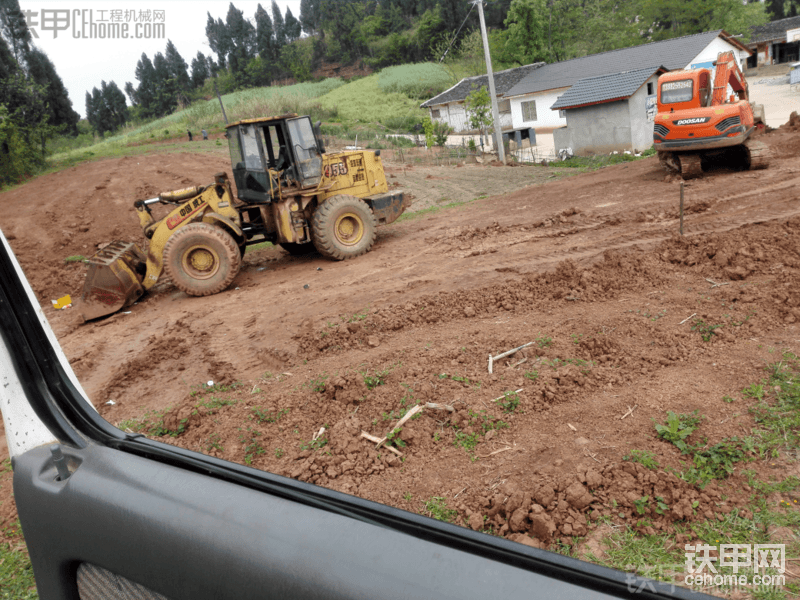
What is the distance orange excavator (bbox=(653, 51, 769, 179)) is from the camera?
12406mm

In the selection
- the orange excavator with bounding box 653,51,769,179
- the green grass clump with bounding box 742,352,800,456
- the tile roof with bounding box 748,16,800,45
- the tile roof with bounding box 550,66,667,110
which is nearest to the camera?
the green grass clump with bounding box 742,352,800,456

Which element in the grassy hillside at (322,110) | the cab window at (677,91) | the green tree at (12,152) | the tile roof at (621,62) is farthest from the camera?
the grassy hillside at (322,110)

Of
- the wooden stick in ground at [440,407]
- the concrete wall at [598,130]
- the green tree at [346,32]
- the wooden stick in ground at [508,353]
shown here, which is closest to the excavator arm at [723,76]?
the concrete wall at [598,130]

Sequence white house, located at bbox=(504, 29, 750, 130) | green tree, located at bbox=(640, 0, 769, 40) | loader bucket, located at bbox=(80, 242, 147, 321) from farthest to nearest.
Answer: green tree, located at bbox=(640, 0, 769, 40) → white house, located at bbox=(504, 29, 750, 130) → loader bucket, located at bbox=(80, 242, 147, 321)

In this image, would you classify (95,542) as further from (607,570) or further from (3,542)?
(3,542)

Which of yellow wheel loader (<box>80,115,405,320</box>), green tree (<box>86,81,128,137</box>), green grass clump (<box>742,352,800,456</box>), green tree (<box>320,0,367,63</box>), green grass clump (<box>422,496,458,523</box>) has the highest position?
green tree (<box>320,0,367,63</box>)

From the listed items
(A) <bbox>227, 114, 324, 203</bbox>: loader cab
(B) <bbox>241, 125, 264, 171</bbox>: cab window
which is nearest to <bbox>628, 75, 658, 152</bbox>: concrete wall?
(A) <bbox>227, 114, 324, 203</bbox>: loader cab

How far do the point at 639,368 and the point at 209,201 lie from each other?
8.09 m

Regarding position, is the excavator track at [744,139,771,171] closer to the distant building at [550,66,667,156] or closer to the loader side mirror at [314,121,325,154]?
the loader side mirror at [314,121,325,154]

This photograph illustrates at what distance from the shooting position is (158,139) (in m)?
35.5

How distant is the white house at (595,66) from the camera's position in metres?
28.5

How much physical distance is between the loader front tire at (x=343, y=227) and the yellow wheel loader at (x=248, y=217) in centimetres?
2

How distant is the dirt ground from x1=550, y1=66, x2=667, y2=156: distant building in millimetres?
10896

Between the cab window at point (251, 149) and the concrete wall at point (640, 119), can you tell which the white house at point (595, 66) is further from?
the cab window at point (251, 149)
